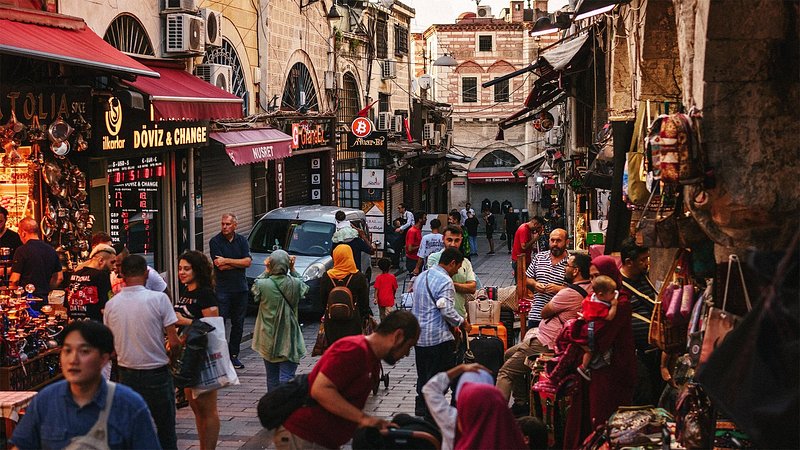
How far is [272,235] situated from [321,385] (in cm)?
1412

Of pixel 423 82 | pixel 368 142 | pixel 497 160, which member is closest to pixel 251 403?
pixel 368 142

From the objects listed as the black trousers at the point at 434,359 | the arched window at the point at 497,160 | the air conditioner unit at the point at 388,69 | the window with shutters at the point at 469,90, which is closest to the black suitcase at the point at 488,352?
the black trousers at the point at 434,359

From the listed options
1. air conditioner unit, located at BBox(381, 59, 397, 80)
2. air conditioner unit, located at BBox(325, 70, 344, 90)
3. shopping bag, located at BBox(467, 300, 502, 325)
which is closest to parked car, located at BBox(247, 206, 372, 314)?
shopping bag, located at BBox(467, 300, 502, 325)

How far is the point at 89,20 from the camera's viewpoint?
15086 mm

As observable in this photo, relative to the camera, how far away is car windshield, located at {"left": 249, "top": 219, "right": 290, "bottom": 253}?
19656mm

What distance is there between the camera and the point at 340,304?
34.5ft

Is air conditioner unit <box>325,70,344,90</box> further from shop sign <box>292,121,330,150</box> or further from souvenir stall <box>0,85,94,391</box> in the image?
souvenir stall <box>0,85,94,391</box>

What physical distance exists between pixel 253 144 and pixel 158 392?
1297 cm

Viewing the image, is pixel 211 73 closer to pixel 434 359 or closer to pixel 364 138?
pixel 434 359

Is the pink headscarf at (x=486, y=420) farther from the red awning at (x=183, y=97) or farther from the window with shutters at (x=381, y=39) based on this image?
the window with shutters at (x=381, y=39)

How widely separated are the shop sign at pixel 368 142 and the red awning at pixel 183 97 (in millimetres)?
11832

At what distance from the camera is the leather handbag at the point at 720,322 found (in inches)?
241

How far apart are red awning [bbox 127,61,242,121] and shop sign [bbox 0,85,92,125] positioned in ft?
4.03

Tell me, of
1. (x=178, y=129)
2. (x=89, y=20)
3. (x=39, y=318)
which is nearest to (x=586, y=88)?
(x=178, y=129)
